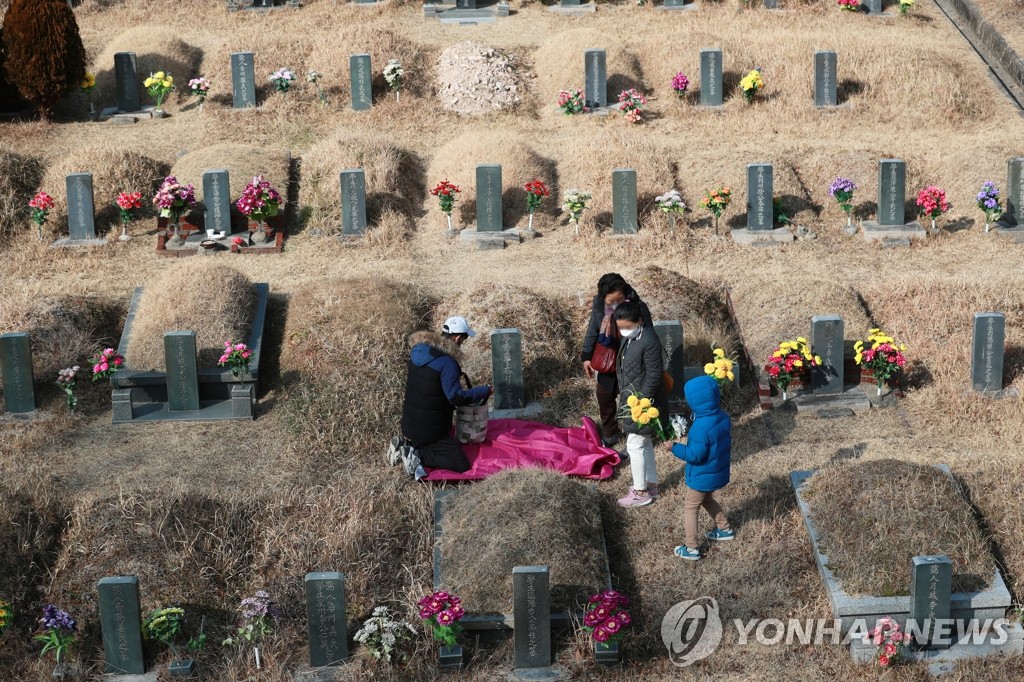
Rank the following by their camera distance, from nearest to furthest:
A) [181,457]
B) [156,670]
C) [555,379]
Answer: [156,670] → [181,457] → [555,379]

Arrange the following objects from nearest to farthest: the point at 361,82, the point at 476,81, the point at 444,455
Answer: the point at 444,455 < the point at 361,82 < the point at 476,81

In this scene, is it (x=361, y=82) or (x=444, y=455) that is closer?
(x=444, y=455)

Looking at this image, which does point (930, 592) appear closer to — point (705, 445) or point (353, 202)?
point (705, 445)

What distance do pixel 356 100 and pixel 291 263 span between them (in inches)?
192

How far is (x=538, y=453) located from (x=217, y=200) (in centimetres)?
711

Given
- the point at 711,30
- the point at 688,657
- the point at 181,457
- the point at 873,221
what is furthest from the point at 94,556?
the point at 711,30

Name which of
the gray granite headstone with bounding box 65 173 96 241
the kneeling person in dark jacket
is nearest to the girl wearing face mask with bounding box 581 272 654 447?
Result: the kneeling person in dark jacket

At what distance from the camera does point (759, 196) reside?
59.1ft

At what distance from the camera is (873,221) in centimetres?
1839

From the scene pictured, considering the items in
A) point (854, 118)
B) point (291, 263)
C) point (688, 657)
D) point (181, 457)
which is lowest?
point (688, 657)

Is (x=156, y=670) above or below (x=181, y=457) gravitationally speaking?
below

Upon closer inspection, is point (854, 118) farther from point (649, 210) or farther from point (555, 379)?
point (555, 379)

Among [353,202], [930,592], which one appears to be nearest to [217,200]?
[353,202]

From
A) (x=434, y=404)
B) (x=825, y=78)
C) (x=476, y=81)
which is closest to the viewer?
(x=434, y=404)
